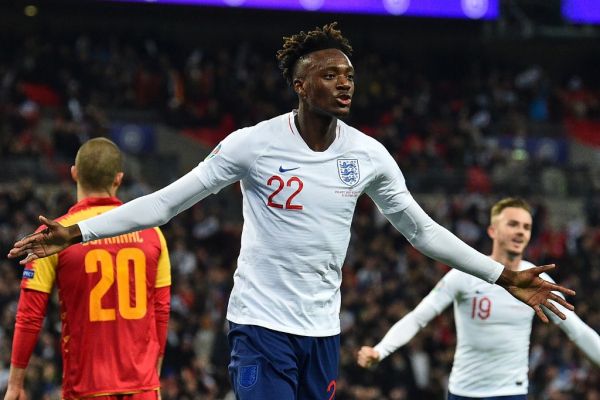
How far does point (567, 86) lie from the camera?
24.8m

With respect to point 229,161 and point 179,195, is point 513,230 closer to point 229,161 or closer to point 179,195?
point 229,161

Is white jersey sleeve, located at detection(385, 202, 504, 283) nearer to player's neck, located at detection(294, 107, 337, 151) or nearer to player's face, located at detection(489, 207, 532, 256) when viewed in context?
player's neck, located at detection(294, 107, 337, 151)

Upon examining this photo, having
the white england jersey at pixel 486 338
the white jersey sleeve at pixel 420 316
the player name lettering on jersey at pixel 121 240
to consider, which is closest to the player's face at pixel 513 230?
the white england jersey at pixel 486 338

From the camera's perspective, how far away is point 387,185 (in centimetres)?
455

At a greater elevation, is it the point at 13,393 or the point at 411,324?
the point at 411,324

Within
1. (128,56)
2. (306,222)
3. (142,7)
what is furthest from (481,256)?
(142,7)

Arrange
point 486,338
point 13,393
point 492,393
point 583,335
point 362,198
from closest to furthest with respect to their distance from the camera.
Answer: point 13,393 < point 583,335 < point 492,393 < point 486,338 < point 362,198

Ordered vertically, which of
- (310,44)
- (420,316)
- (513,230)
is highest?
(310,44)

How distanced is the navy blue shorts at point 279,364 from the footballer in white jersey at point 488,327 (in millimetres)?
1708

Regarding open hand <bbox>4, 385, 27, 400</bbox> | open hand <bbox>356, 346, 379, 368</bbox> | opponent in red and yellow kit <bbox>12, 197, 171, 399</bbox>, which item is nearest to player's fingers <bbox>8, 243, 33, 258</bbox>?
opponent in red and yellow kit <bbox>12, 197, 171, 399</bbox>

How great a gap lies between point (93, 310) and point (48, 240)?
3.00ft

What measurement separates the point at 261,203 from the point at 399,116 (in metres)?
16.6

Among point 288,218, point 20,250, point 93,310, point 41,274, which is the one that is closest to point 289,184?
point 288,218

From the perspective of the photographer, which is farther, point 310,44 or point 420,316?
point 420,316
